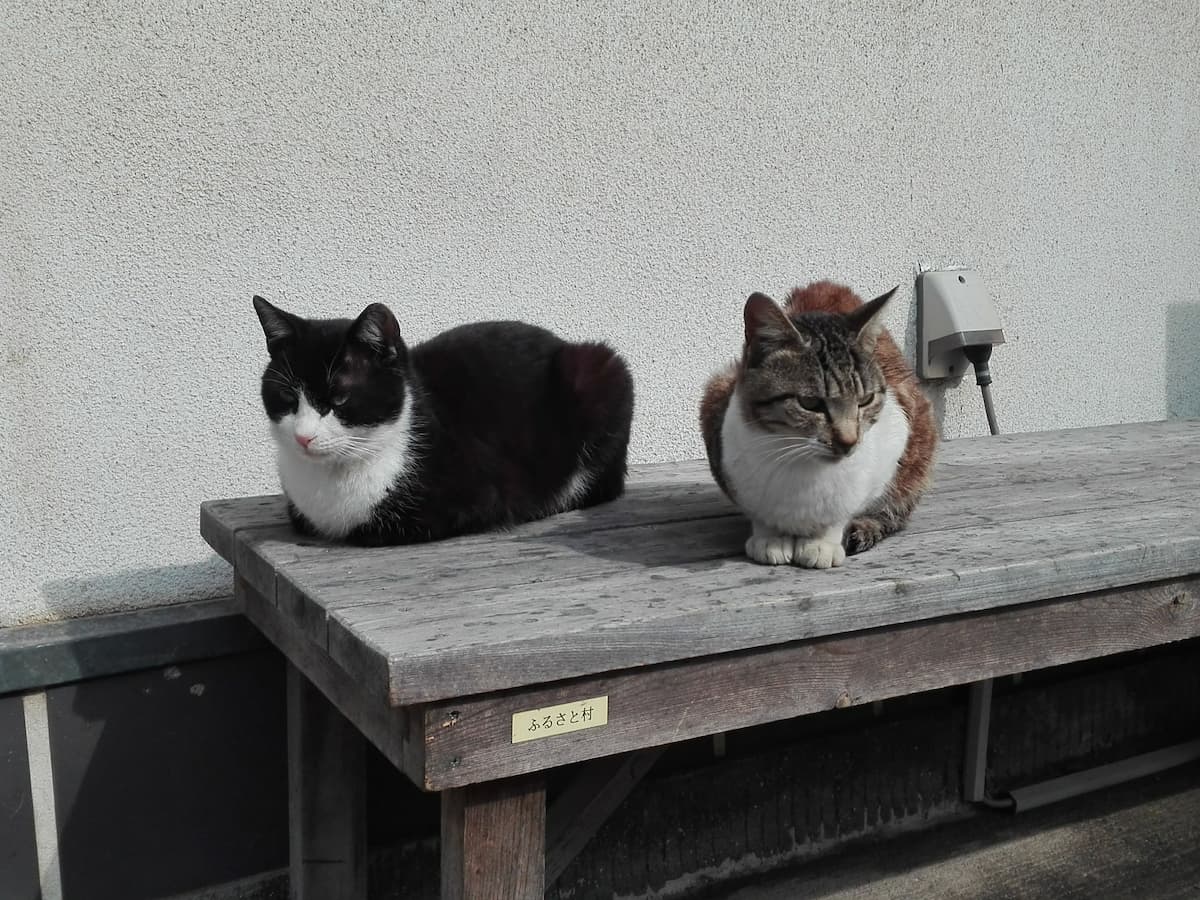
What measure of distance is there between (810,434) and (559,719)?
0.51 meters

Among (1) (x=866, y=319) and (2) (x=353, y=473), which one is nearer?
(1) (x=866, y=319)

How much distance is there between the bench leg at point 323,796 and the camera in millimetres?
1720

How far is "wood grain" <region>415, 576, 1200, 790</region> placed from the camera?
1.09m

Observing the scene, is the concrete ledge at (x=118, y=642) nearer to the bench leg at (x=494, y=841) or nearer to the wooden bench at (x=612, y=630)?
the wooden bench at (x=612, y=630)

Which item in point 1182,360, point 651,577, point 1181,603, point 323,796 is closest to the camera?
point 651,577

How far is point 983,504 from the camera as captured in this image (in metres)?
1.85

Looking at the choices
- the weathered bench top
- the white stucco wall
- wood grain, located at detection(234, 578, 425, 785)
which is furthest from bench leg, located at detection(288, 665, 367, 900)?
the white stucco wall

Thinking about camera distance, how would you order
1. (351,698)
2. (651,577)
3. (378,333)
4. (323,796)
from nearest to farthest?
(351,698), (651,577), (378,333), (323,796)

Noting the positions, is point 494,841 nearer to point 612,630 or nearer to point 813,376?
point 612,630

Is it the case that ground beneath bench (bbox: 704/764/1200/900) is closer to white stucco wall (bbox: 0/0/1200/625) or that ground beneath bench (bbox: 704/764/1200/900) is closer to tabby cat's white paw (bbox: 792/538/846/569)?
white stucco wall (bbox: 0/0/1200/625)

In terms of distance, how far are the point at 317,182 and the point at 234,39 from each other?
0.30 m

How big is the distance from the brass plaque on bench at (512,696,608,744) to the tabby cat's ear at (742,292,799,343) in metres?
0.54

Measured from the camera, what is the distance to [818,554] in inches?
55.7

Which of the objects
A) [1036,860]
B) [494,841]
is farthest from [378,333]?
[1036,860]
